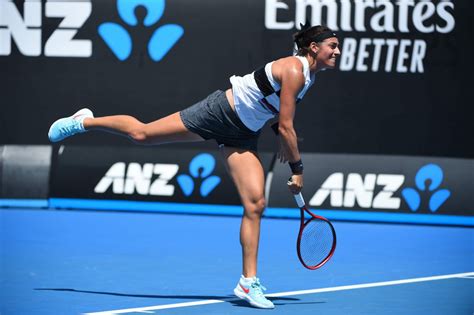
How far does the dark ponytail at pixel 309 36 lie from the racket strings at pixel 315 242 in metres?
1.11

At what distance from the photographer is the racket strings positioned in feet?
21.6

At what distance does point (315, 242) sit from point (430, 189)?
14.6 ft

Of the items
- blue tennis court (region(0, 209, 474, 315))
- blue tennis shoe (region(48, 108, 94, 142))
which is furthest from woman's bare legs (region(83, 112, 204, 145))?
blue tennis court (region(0, 209, 474, 315))

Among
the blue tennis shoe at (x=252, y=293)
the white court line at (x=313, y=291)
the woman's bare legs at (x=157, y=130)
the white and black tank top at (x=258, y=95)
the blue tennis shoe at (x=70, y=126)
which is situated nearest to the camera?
the white court line at (x=313, y=291)

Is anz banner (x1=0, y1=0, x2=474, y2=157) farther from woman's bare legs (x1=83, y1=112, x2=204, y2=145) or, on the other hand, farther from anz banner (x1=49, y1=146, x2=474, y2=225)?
woman's bare legs (x1=83, y1=112, x2=204, y2=145)

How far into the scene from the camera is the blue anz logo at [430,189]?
1080cm

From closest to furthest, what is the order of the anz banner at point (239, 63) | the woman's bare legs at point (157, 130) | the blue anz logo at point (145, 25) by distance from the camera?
the woman's bare legs at point (157, 130) < the anz banner at point (239, 63) < the blue anz logo at point (145, 25)

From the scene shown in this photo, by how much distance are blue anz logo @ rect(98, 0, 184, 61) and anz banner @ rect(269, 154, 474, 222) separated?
6.48ft

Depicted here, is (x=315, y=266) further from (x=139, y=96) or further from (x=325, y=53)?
(x=139, y=96)

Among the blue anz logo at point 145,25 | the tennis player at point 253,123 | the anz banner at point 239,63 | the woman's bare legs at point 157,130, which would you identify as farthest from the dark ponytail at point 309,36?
the blue anz logo at point 145,25

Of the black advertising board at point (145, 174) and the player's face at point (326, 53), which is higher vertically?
the player's face at point (326, 53)

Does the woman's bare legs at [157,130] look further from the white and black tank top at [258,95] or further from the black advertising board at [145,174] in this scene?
the black advertising board at [145,174]

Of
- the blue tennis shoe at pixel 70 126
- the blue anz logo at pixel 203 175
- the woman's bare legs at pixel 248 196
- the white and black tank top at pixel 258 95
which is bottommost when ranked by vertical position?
the blue anz logo at pixel 203 175

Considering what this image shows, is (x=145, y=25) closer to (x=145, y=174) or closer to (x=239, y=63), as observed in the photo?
(x=239, y=63)
